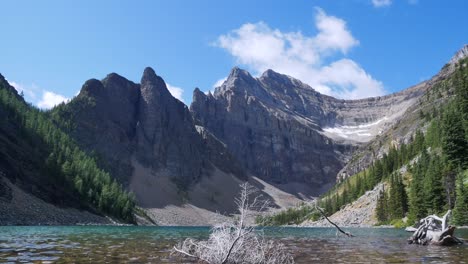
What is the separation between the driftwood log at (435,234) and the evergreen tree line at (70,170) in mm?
117869

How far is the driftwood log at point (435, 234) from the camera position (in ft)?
112

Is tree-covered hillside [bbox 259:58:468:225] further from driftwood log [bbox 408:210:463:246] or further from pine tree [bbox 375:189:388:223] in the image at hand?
driftwood log [bbox 408:210:463:246]

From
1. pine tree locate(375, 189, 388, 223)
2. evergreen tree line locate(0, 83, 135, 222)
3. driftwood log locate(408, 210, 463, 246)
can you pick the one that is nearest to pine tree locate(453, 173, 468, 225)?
driftwood log locate(408, 210, 463, 246)

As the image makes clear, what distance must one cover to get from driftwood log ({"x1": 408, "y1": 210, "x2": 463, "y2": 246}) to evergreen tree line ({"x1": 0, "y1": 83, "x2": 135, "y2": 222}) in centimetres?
11787

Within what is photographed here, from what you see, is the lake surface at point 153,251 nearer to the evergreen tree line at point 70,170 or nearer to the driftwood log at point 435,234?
the driftwood log at point 435,234

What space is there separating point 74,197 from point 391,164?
114866mm

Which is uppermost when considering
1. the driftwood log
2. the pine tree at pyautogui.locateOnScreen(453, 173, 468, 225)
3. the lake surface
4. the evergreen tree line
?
the evergreen tree line

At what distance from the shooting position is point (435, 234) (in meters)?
35.2

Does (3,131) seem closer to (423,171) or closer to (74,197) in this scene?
(74,197)

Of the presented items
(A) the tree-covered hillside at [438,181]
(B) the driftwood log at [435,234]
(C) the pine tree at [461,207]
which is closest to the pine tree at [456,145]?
(A) the tree-covered hillside at [438,181]

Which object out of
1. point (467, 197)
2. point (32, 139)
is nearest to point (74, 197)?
point (32, 139)

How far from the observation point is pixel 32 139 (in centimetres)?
14838

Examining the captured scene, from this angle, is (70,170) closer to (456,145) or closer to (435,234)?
(456,145)

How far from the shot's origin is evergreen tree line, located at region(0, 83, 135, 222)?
137m
